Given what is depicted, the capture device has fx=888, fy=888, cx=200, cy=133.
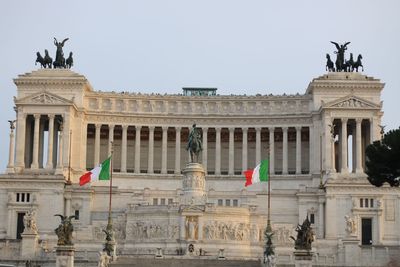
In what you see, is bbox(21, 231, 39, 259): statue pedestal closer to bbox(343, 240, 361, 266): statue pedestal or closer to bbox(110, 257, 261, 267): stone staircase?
bbox(110, 257, 261, 267): stone staircase

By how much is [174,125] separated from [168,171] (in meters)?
6.11

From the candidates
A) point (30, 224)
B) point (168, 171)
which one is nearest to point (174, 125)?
point (168, 171)

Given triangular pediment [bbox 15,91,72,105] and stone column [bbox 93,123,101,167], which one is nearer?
triangular pediment [bbox 15,91,72,105]

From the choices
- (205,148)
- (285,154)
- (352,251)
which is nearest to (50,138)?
(205,148)

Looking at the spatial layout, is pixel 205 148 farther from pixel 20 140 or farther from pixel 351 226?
pixel 351 226

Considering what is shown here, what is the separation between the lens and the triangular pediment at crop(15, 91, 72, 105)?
358ft

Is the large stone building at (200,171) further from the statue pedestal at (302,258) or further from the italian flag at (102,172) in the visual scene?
the statue pedestal at (302,258)

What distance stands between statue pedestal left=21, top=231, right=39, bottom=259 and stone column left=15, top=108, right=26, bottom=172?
2411 centimetres

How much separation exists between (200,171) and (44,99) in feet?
88.0

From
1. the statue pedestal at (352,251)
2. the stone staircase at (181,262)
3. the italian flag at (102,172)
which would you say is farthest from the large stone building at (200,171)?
the stone staircase at (181,262)

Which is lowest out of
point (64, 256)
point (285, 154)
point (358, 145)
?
point (64, 256)

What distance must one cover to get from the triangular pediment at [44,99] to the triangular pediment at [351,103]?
32129mm

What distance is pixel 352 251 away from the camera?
8531 cm

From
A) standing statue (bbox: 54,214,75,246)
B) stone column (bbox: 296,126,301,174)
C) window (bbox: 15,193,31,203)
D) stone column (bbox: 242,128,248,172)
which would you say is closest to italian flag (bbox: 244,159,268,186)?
stone column (bbox: 296,126,301,174)
